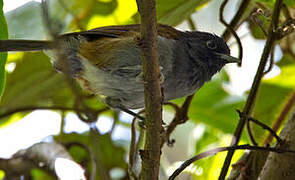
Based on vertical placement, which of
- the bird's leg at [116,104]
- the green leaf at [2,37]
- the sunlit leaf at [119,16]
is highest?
the sunlit leaf at [119,16]

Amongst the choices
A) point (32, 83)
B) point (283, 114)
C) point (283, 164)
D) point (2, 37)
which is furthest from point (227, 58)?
point (32, 83)

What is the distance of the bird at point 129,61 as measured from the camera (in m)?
2.13

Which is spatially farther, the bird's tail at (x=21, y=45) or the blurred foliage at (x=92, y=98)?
the blurred foliage at (x=92, y=98)

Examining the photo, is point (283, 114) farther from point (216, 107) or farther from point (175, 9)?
point (175, 9)

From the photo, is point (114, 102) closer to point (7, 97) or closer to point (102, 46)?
point (102, 46)

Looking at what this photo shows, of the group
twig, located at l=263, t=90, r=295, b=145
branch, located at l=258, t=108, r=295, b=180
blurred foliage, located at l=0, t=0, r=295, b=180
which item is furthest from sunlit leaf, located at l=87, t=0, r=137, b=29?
branch, located at l=258, t=108, r=295, b=180

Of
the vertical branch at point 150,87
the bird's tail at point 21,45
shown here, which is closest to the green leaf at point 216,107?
the bird's tail at point 21,45

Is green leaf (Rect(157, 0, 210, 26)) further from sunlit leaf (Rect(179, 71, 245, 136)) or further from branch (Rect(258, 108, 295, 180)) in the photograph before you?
branch (Rect(258, 108, 295, 180))

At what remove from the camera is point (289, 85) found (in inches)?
115

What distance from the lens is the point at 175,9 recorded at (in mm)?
2664

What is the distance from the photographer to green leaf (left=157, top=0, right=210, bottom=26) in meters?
2.63

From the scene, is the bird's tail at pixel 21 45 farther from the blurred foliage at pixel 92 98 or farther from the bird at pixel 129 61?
the blurred foliage at pixel 92 98

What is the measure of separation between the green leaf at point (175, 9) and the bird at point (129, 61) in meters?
0.26

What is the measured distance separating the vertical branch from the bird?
63cm
